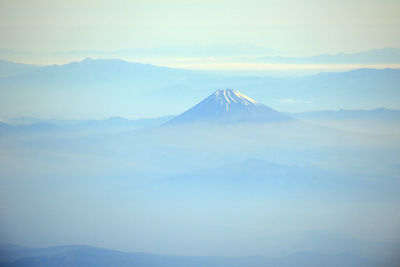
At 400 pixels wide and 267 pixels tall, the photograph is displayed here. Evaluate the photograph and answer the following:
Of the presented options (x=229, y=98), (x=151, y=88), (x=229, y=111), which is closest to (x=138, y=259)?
(x=151, y=88)

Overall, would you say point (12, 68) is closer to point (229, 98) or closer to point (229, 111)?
point (229, 98)

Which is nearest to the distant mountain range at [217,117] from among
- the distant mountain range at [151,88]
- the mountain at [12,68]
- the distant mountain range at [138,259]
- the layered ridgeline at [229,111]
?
the layered ridgeline at [229,111]

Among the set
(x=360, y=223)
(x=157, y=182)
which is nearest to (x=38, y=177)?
(x=157, y=182)

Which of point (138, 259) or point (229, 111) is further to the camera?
point (229, 111)

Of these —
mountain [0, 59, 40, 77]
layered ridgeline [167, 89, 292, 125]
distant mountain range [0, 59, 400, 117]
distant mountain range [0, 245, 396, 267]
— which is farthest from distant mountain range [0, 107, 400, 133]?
distant mountain range [0, 245, 396, 267]

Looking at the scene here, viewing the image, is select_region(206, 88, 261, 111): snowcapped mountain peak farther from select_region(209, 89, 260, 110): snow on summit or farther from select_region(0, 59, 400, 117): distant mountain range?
select_region(0, 59, 400, 117): distant mountain range

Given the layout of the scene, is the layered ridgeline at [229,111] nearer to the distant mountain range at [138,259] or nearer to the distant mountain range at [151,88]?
the distant mountain range at [151,88]
